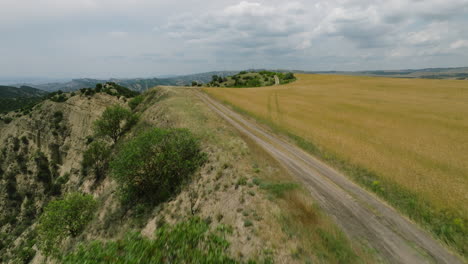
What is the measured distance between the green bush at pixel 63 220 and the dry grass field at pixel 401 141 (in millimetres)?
31588

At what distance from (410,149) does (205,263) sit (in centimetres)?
2854

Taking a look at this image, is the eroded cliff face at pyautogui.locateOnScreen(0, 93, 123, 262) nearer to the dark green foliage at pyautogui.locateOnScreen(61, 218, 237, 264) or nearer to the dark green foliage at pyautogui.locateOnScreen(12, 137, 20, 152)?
the dark green foliage at pyautogui.locateOnScreen(12, 137, 20, 152)

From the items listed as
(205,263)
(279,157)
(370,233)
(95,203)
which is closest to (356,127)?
(279,157)

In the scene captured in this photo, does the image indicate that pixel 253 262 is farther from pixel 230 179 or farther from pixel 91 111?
pixel 91 111

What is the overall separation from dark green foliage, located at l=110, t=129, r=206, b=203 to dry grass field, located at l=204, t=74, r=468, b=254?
1653cm

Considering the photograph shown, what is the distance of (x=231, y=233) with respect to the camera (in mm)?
10922

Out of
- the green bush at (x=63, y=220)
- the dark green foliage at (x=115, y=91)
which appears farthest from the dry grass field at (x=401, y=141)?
the dark green foliage at (x=115, y=91)

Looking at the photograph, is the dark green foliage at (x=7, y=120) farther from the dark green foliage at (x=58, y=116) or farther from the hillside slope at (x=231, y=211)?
the hillside slope at (x=231, y=211)

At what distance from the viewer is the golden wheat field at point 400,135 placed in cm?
1720

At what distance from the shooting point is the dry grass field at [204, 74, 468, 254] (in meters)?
15.5

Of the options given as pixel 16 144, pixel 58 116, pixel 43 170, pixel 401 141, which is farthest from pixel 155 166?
pixel 16 144

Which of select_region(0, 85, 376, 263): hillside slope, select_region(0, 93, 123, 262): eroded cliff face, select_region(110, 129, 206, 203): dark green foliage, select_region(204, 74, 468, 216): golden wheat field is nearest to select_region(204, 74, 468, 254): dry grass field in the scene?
select_region(204, 74, 468, 216): golden wheat field

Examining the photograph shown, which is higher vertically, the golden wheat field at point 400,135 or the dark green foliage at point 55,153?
the golden wheat field at point 400,135

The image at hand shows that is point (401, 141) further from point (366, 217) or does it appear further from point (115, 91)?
point (115, 91)
